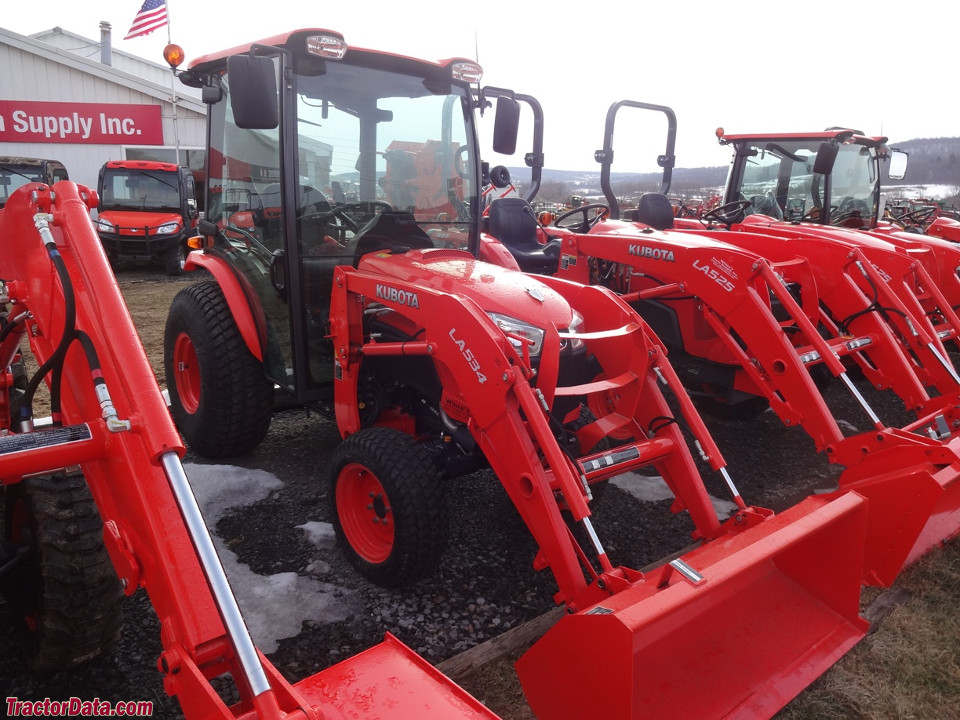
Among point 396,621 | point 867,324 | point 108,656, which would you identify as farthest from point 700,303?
point 108,656

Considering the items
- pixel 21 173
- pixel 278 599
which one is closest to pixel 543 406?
pixel 278 599

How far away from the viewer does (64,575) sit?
194 cm

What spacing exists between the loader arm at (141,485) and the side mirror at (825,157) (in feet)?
17.7

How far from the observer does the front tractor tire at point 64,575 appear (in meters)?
1.95

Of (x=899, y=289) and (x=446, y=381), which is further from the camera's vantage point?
(x=899, y=289)

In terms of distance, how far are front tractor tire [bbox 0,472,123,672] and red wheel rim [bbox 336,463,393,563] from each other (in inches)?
41.5

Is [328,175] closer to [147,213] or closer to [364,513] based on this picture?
[364,513]

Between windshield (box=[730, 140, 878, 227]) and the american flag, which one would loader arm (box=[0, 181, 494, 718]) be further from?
the american flag

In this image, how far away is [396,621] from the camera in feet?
8.91

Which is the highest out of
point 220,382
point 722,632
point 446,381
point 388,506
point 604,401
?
point 446,381

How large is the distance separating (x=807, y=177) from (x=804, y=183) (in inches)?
2.3

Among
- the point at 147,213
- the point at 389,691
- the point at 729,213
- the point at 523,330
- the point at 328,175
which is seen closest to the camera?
the point at 389,691

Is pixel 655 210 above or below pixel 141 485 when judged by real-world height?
above

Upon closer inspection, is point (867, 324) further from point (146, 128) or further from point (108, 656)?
point (146, 128)
